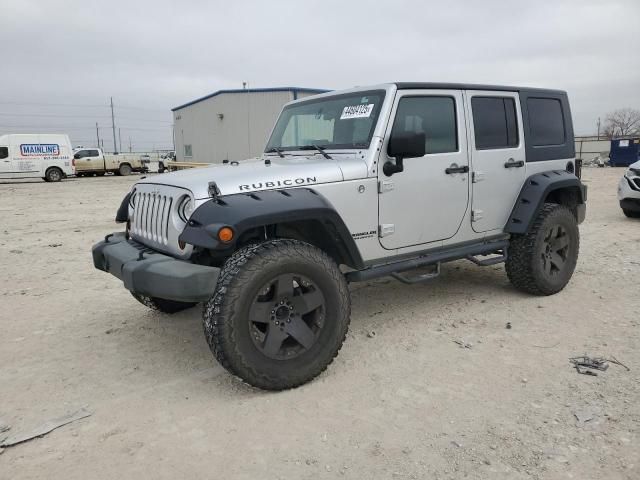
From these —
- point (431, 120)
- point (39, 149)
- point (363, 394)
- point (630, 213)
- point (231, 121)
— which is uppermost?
point (231, 121)

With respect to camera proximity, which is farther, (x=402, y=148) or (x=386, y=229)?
(x=386, y=229)

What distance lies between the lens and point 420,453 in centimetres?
253

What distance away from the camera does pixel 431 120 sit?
409 centimetres

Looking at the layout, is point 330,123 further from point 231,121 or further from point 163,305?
point 231,121

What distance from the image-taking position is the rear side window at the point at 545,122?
4.89 metres

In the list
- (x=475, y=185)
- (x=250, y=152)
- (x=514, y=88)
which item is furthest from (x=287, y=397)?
(x=250, y=152)

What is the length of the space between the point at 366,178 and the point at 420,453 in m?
1.85

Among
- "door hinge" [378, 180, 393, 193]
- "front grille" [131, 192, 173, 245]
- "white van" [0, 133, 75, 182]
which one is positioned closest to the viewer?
"front grille" [131, 192, 173, 245]

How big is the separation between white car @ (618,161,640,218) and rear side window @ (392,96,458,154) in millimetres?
6552

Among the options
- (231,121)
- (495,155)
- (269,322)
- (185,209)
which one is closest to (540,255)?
(495,155)

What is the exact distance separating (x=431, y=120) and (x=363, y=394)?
2221 mm

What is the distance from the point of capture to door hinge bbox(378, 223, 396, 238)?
375 centimetres

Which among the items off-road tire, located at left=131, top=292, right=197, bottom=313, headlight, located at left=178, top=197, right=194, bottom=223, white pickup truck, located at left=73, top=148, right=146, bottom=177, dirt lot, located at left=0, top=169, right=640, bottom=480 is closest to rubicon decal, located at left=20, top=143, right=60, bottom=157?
white pickup truck, located at left=73, top=148, right=146, bottom=177

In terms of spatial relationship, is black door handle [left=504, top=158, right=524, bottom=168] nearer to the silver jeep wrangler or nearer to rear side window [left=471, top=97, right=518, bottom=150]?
the silver jeep wrangler
